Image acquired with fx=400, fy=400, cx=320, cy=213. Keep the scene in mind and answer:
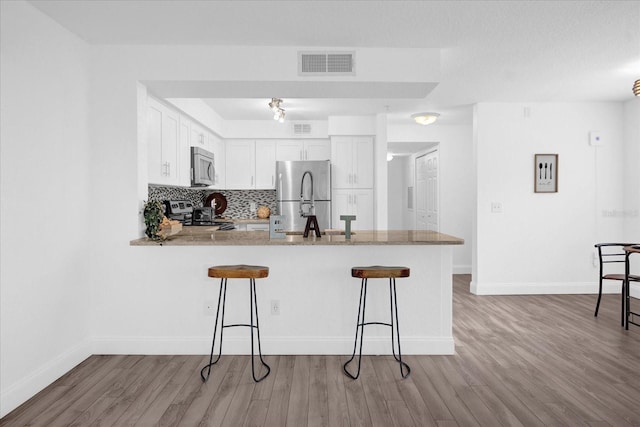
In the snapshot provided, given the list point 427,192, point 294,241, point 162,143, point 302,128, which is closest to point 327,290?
point 294,241

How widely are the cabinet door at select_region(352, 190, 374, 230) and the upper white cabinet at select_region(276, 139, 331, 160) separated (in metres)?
0.82

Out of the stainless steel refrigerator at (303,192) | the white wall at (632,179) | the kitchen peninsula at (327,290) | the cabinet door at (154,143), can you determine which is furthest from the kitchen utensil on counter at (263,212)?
the white wall at (632,179)

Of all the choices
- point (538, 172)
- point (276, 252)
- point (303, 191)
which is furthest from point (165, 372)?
→ point (538, 172)

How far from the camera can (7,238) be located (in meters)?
2.40

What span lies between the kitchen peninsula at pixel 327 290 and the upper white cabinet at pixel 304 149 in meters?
3.22

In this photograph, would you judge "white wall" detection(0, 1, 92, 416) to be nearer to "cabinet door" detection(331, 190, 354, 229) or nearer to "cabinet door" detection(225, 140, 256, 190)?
"cabinet door" detection(225, 140, 256, 190)

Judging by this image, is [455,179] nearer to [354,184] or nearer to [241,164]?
[354,184]

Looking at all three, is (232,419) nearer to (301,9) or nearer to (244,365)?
(244,365)

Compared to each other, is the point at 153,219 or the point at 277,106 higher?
the point at 277,106

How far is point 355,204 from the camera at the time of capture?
19.7 feet

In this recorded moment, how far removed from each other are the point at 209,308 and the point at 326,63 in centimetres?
Answer: 223

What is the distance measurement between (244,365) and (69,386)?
3.84ft

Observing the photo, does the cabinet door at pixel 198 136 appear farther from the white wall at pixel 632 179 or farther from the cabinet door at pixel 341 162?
the white wall at pixel 632 179

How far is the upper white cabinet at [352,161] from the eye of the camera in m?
6.00
